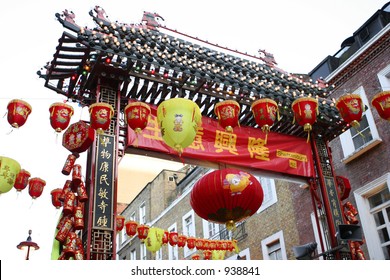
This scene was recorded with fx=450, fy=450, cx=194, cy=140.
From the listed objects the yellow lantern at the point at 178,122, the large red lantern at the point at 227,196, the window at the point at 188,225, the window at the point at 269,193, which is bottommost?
the large red lantern at the point at 227,196

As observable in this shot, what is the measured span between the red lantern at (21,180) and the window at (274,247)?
10314 millimetres

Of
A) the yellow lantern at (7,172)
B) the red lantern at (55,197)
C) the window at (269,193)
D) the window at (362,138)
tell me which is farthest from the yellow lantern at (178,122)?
the window at (269,193)

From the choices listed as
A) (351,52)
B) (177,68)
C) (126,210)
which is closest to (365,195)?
(351,52)

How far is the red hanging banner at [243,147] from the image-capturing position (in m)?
10.1

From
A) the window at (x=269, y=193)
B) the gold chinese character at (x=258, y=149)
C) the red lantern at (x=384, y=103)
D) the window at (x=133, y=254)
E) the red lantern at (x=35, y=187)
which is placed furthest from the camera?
the window at (x=133, y=254)

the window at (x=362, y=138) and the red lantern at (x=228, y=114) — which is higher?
the window at (x=362, y=138)

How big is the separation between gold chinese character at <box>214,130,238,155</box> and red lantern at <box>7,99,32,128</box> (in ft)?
14.6

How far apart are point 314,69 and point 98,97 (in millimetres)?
10680

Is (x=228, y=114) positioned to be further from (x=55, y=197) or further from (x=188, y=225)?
(x=188, y=225)

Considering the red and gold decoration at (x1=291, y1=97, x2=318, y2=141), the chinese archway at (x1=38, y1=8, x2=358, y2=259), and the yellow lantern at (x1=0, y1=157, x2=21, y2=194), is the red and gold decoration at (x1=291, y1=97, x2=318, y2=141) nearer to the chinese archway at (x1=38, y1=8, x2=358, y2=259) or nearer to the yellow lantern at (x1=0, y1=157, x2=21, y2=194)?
the chinese archway at (x1=38, y1=8, x2=358, y2=259)

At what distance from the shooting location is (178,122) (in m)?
7.63

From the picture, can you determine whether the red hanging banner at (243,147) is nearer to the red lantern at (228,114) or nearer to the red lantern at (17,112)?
the red lantern at (228,114)
